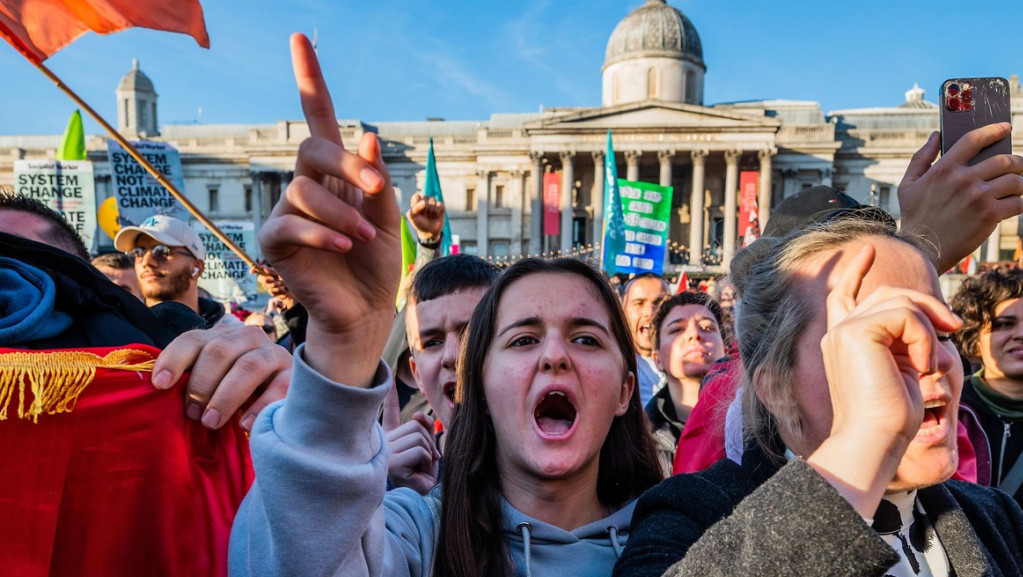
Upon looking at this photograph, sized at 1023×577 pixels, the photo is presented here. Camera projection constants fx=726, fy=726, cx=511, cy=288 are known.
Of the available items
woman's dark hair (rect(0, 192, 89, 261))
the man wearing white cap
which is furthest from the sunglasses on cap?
woman's dark hair (rect(0, 192, 89, 261))

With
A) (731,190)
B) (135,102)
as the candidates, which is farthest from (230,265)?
(135,102)

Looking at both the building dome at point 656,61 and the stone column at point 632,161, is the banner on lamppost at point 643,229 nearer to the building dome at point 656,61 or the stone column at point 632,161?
the stone column at point 632,161

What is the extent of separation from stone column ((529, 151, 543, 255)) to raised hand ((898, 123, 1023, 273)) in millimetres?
36884

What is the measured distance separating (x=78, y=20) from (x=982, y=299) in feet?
15.1

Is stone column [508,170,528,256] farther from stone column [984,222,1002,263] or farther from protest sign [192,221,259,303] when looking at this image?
stone column [984,222,1002,263]

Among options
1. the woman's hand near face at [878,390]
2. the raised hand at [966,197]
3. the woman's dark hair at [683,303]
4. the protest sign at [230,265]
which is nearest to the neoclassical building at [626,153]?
the protest sign at [230,265]

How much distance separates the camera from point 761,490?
4.14ft

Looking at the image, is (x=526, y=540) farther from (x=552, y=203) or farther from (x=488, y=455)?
(x=552, y=203)

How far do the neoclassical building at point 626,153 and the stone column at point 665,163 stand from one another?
0.07 metres

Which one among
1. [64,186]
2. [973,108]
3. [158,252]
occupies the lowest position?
[158,252]

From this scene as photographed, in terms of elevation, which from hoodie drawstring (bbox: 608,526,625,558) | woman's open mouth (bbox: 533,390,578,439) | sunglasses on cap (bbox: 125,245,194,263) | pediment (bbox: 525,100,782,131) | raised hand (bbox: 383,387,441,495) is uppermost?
pediment (bbox: 525,100,782,131)

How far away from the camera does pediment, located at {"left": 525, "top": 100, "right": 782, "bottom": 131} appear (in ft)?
123

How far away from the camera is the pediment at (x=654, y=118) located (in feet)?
123

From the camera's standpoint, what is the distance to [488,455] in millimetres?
2100
